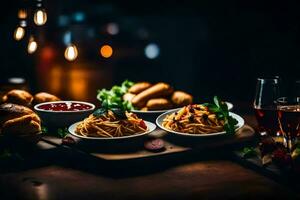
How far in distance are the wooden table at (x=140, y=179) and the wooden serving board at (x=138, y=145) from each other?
0.20 ft

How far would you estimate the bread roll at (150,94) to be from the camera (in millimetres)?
5395

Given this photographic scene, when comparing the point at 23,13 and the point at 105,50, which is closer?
the point at 23,13

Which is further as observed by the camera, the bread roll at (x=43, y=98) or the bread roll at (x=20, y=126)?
the bread roll at (x=43, y=98)

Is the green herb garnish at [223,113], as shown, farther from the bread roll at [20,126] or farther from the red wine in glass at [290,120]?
the bread roll at [20,126]

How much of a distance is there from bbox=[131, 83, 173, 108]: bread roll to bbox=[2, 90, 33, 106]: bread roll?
113 centimetres

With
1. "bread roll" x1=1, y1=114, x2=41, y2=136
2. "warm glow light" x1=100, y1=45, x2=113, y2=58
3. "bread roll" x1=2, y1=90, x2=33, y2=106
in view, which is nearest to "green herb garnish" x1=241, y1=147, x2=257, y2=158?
"bread roll" x1=1, y1=114, x2=41, y2=136

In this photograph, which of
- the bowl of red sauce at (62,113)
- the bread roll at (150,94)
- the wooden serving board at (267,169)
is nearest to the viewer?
the wooden serving board at (267,169)

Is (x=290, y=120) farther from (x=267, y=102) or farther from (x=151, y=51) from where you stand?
(x=151, y=51)

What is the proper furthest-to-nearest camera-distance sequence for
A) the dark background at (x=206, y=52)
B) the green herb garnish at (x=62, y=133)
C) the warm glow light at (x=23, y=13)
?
the dark background at (x=206, y=52) < the warm glow light at (x=23, y=13) < the green herb garnish at (x=62, y=133)

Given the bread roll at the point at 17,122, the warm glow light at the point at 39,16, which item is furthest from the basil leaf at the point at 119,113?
the warm glow light at the point at 39,16

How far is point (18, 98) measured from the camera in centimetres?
523

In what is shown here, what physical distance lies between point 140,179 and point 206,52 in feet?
24.5

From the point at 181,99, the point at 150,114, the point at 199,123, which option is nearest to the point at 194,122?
the point at 199,123

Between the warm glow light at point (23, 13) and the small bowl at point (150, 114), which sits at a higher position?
the warm glow light at point (23, 13)
